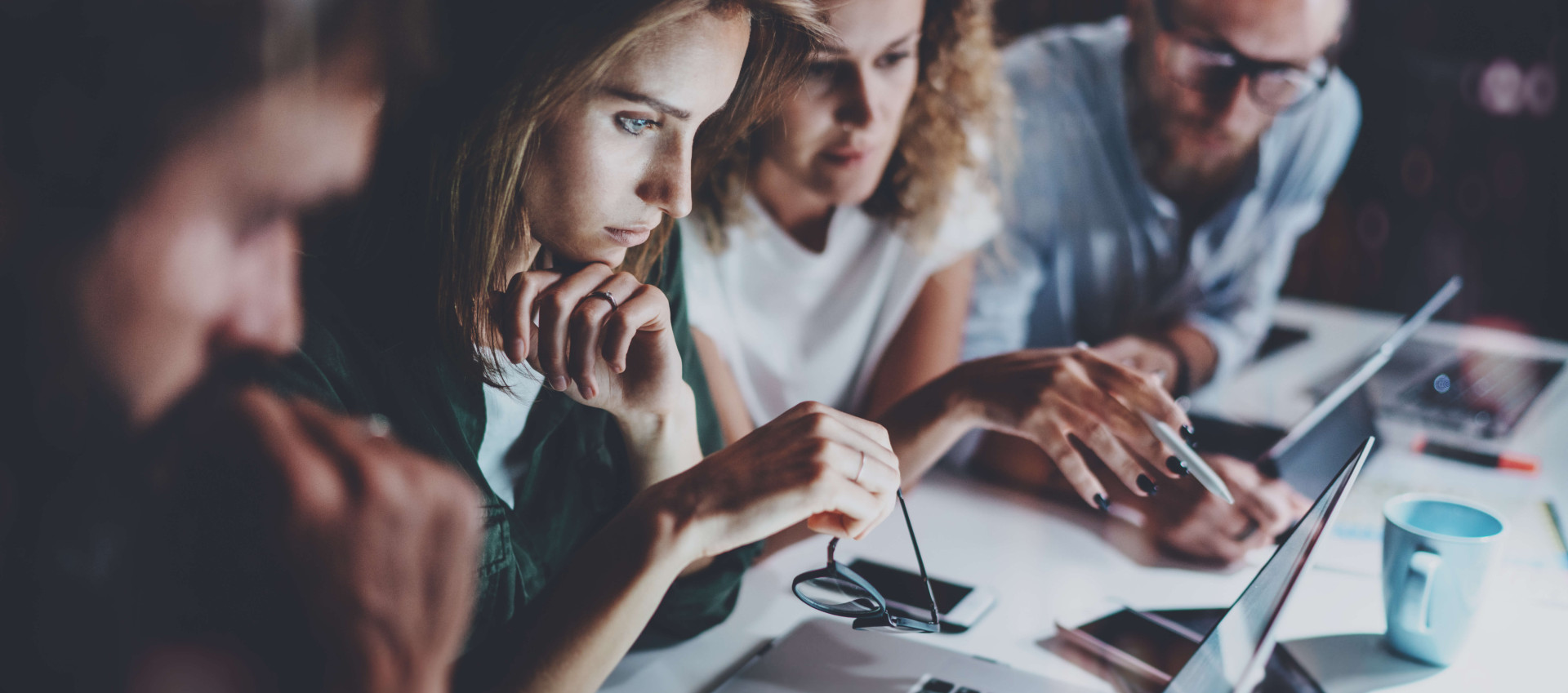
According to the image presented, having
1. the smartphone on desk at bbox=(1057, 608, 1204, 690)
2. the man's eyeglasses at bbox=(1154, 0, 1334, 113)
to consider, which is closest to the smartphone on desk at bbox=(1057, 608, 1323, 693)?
the smartphone on desk at bbox=(1057, 608, 1204, 690)

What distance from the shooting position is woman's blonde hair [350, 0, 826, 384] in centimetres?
56

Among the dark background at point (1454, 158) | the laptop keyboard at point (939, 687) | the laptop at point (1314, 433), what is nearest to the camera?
the laptop keyboard at point (939, 687)

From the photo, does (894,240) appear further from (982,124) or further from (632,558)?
(632,558)

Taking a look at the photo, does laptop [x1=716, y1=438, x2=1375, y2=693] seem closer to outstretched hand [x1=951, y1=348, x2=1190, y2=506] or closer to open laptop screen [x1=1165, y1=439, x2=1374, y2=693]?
open laptop screen [x1=1165, y1=439, x2=1374, y2=693]

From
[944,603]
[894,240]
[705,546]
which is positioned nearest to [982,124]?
[894,240]

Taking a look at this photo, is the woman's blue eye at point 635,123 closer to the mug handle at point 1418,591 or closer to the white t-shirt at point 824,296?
the white t-shirt at point 824,296

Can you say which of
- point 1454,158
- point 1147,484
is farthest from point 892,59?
point 1454,158

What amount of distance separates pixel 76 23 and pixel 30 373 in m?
0.14

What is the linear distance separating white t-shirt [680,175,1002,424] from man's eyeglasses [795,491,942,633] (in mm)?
369

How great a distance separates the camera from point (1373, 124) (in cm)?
206

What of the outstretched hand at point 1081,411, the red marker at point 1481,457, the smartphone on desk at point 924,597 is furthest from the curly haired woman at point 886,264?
the red marker at point 1481,457

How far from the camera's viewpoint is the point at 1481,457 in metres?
1.20

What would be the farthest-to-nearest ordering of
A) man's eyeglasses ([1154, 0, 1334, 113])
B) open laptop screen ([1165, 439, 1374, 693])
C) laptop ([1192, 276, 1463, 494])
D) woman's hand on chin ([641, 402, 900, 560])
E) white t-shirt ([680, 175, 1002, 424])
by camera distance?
man's eyeglasses ([1154, 0, 1334, 113]) < white t-shirt ([680, 175, 1002, 424]) < laptop ([1192, 276, 1463, 494]) < woman's hand on chin ([641, 402, 900, 560]) < open laptop screen ([1165, 439, 1374, 693])

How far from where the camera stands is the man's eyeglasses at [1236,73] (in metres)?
1.36
